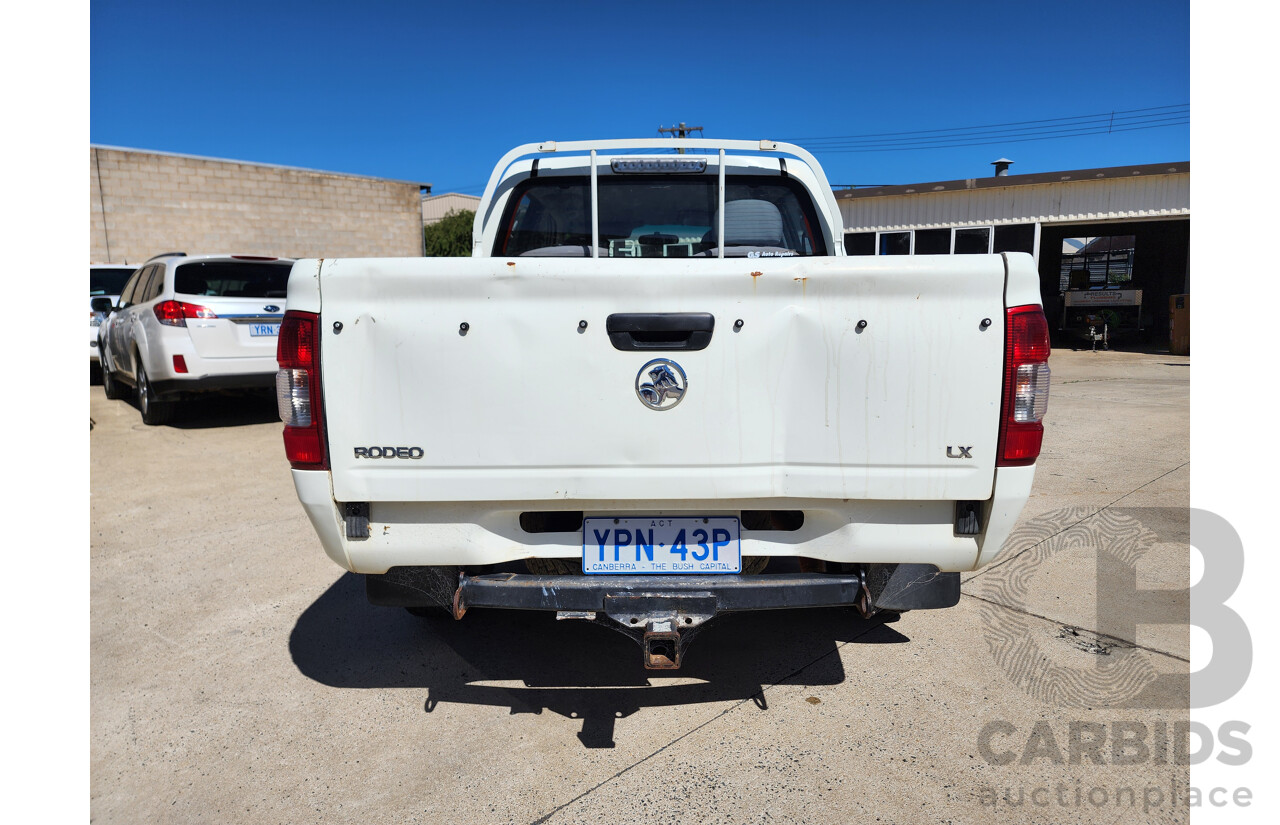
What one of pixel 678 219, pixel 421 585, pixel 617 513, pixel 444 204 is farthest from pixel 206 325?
pixel 444 204

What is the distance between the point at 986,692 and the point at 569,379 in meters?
2.03

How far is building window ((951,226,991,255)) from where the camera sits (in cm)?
1777

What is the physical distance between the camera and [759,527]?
2863 mm

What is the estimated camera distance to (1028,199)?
1739 cm

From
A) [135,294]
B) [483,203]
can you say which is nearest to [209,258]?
[135,294]

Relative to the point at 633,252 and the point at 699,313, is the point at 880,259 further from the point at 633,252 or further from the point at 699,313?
the point at 633,252

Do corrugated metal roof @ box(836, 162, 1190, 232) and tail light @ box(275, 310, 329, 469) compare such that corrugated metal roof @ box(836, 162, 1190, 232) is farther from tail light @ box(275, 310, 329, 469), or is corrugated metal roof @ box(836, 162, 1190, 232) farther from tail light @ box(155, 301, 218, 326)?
tail light @ box(275, 310, 329, 469)

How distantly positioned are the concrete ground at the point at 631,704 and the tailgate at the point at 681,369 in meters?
0.93

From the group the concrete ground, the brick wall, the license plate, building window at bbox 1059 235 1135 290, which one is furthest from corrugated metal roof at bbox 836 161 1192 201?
the license plate

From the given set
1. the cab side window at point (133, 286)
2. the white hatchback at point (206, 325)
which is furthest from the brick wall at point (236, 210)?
the white hatchback at point (206, 325)

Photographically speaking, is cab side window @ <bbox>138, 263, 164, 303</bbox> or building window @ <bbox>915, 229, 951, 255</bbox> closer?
cab side window @ <bbox>138, 263, 164, 303</bbox>

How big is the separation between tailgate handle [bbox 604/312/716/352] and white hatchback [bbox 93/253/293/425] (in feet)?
22.5

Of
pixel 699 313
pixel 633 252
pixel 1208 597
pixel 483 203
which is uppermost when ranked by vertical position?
pixel 483 203

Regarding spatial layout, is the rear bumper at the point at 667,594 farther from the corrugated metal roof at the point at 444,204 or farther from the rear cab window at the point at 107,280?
the corrugated metal roof at the point at 444,204
